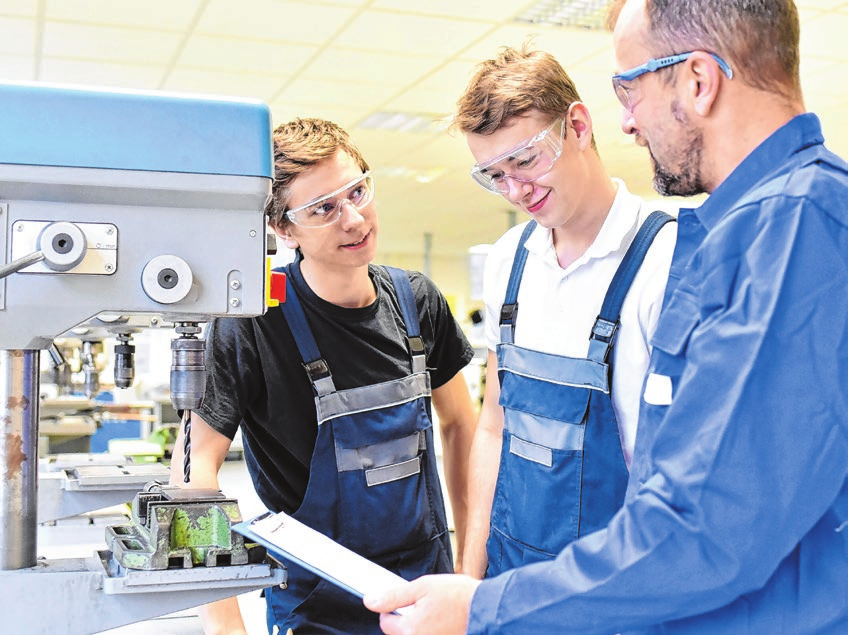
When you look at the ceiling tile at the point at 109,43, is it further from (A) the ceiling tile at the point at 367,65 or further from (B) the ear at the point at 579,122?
(B) the ear at the point at 579,122

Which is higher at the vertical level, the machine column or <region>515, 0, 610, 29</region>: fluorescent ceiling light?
<region>515, 0, 610, 29</region>: fluorescent ceiling light

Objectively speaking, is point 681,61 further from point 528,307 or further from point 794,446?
point 528,307

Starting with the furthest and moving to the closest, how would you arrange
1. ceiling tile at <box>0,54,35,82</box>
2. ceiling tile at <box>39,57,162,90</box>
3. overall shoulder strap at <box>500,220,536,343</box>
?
1. ceiling tile at <box>39,57,162,90</box>
2. ceiling tile at <box>0,54,35,82</box>
3. overall shoulder strap at <box>500,220,536,343</box>

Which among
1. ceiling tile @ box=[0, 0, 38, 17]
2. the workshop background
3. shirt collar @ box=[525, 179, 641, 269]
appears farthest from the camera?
the workshop background

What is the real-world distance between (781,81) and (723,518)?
19.7 inches

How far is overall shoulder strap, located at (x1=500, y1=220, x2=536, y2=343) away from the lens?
5.62 feet

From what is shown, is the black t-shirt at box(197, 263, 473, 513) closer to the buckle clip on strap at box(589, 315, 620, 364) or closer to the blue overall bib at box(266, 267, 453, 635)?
the blue overall bib at box(266, 267, 453, 635)

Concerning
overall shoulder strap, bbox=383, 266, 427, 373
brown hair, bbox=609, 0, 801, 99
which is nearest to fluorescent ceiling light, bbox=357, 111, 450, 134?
overall shoulder strap, bbox=383, 266, 427, 373

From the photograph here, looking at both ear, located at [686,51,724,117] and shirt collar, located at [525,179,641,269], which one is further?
shirt collar, located at [525,179,641,269]

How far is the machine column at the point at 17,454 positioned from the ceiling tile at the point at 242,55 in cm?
427

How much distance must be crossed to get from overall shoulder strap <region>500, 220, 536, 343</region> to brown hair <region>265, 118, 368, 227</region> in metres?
0.42

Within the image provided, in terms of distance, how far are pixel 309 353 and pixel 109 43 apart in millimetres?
4140

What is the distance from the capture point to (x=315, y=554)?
1083 mm

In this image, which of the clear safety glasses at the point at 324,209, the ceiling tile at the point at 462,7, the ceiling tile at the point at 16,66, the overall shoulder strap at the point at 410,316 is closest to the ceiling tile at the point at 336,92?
the ceiling tile at the point at 462,7
